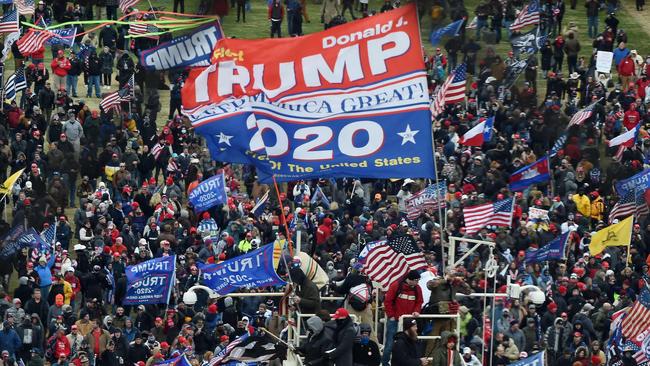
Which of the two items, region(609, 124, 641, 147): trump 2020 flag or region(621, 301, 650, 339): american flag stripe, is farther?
region(609, 124, 641, 147): trump 2020 flag

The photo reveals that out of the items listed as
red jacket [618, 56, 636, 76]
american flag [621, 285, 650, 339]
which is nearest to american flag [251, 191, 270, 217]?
american flag [621, 285, 650, 339]

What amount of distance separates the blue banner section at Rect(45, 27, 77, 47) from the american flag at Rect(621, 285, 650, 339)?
23.9 metres

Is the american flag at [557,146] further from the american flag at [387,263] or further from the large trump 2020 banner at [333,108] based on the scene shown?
the large trump 2020 banner at [333,108]

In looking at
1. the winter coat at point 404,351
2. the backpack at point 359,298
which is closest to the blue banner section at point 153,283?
the backpack at point 359,298

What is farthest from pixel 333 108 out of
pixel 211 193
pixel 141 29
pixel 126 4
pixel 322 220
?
pixel 126 4

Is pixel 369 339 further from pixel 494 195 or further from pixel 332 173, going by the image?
pixel 494 195

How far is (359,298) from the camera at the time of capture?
97.8 ft

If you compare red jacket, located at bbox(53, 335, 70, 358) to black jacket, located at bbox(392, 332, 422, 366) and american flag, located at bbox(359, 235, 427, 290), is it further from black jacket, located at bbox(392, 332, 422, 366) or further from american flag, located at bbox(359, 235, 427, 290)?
black jacket, located at bbox(392, 332, 422, 366)

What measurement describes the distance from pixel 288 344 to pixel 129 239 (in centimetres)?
1763

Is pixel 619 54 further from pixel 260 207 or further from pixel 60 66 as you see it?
pixel 260 207

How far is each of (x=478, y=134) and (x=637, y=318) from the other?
1472 cm

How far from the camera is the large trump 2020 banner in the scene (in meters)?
30.2

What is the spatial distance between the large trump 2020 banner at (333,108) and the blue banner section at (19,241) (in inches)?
549

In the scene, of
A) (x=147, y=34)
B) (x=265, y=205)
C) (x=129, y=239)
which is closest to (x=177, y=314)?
(x=129, y=239)
